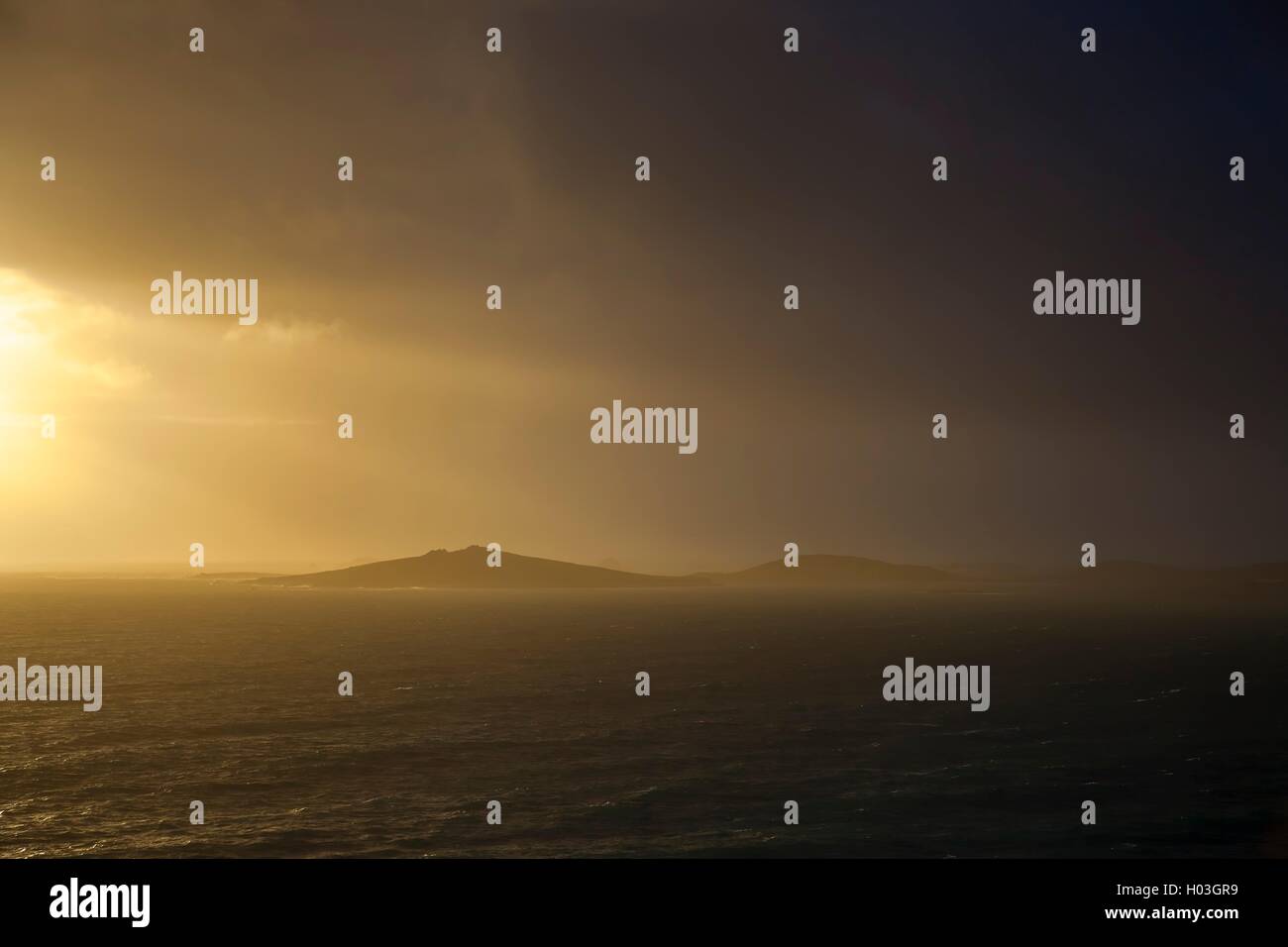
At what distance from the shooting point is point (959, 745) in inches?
3031

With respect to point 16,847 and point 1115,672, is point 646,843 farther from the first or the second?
point 1115,672

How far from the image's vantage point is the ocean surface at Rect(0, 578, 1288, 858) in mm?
50281

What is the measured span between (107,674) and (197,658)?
2032 cm

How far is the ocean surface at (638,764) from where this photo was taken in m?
50.3

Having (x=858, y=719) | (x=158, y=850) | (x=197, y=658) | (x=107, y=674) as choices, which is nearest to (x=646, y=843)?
(x=158, y=850)

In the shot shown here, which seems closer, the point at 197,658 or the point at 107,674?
the point at 107,674

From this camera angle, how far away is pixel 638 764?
2704 inches

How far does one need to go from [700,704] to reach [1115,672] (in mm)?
65923

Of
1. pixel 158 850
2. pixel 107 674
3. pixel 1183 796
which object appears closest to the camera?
pixel 158 850

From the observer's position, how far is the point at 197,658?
14025 centimetres
